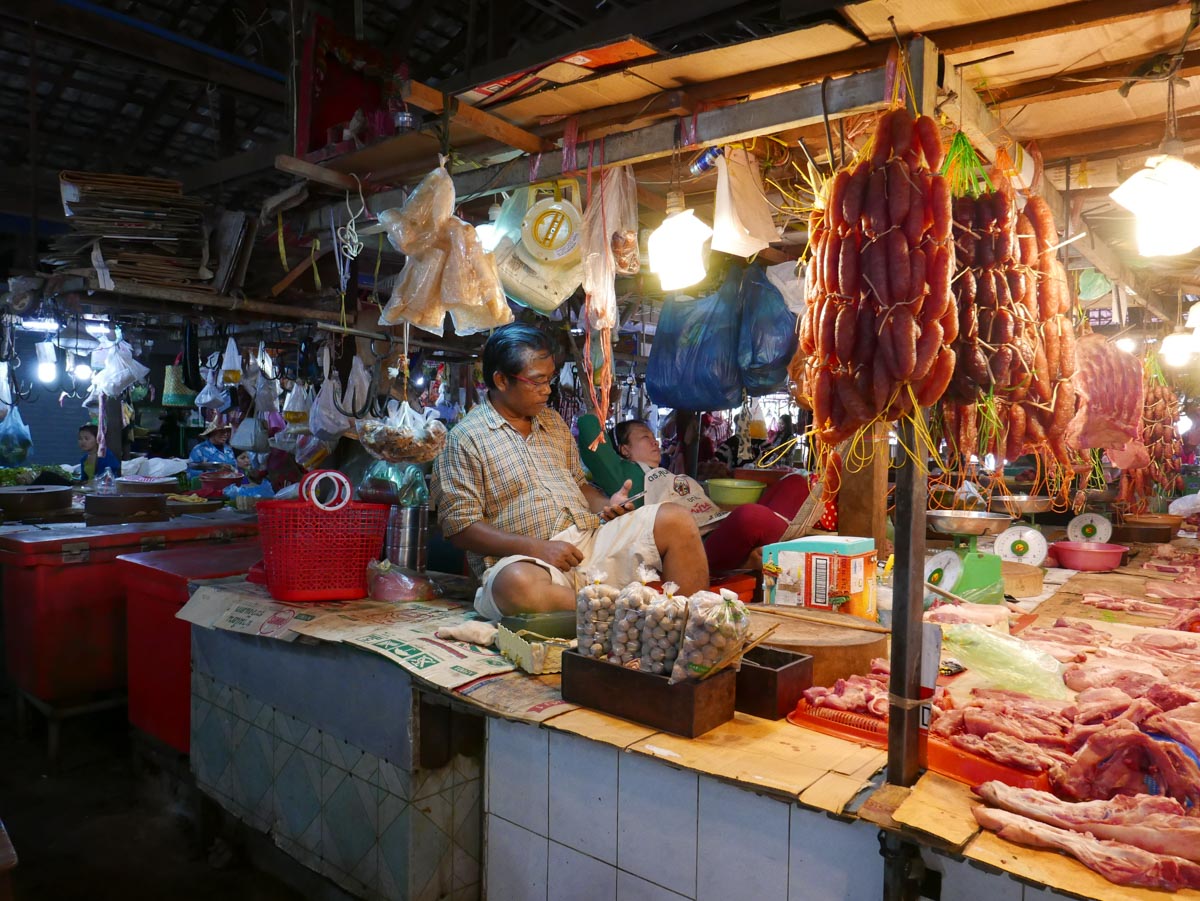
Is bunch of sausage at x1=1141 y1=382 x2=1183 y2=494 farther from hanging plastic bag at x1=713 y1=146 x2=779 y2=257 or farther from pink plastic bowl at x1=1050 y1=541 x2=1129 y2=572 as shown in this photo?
hanging plastic bag at x1=713 y1=146 x2=779 y2=257

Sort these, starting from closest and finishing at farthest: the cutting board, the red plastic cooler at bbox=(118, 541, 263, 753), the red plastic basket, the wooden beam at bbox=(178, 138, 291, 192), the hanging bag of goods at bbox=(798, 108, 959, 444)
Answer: the hanging bag of goods at bbox=(798, 108, 959, 444), the cutting board, the red plastic basket, the red plastic cooler at bbox=(118, 541, 263, 753), the wooden beam at bbox=(178, 138, 291, 192)

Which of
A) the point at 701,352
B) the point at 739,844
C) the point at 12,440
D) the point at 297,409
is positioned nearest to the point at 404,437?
the point at 701,352

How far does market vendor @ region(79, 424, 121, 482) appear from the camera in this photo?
1036 centimetres

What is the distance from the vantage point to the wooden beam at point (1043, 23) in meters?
2.31

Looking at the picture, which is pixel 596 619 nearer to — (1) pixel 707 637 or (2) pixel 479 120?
(1) pixel 707 637

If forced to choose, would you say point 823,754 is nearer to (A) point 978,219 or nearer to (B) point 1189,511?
(A) point 978,219

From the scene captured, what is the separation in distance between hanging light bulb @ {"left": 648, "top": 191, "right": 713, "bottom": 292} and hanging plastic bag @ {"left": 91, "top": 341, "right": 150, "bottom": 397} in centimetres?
828

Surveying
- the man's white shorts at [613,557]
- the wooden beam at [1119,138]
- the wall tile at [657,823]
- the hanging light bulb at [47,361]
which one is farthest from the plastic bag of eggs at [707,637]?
the hanging light bulb at [47,361]

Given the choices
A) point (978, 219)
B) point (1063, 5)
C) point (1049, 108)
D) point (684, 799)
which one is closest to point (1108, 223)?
point (1049, 108)

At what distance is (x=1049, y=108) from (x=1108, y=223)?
2557 mm

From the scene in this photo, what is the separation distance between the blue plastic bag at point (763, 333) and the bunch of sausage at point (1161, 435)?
3.48 metres

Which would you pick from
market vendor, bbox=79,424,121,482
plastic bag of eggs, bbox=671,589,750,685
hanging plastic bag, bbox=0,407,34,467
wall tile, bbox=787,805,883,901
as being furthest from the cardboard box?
hanging plastic bag, bbox=0,407,34,467

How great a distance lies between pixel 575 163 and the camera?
3465mm

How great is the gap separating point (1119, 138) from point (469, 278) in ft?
9.58
